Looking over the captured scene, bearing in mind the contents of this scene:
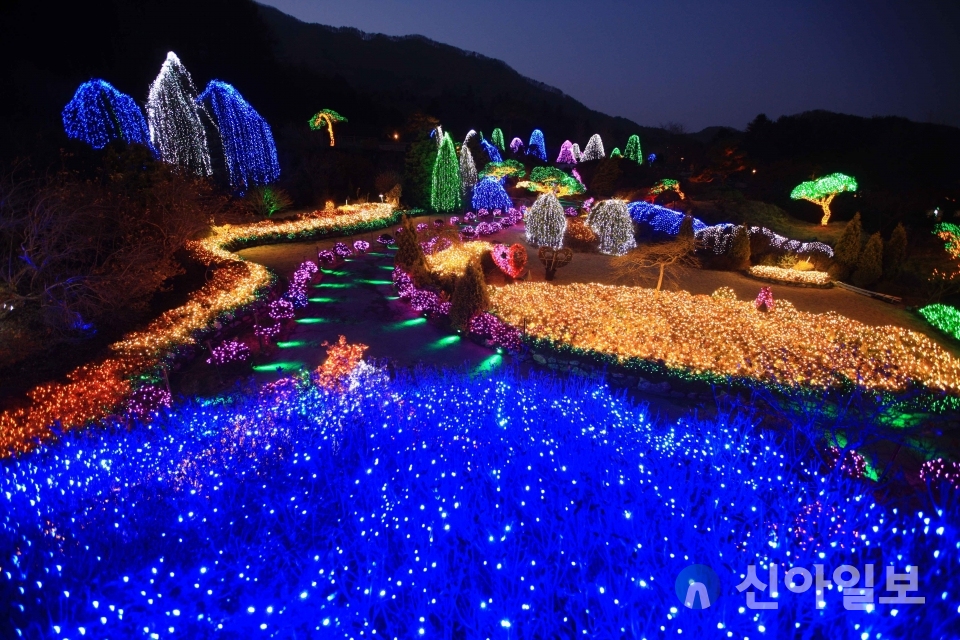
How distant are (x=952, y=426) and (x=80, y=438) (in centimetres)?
1402

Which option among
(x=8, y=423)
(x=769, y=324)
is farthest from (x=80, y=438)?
(x=769, y=324)

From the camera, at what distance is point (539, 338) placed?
1020 centimetres

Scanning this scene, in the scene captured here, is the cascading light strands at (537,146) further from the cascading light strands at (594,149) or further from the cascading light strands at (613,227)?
the cascading light strands at (613,227)

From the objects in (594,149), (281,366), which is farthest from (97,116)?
(594,149)

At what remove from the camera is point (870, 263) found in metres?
15.0

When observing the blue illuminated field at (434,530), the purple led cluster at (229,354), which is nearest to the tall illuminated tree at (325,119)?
the purple led cluster at (229,354)

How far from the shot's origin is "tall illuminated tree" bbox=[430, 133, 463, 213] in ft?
88.1

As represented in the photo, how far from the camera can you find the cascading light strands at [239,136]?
2323cm

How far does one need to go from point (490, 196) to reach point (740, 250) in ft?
42.6

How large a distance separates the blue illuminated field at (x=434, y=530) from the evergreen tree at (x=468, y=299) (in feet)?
14.0

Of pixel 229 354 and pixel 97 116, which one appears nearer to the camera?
pixel 229 354

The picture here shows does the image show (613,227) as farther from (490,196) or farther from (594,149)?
(594,149)

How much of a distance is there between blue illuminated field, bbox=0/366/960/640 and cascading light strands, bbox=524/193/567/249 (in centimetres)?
1040

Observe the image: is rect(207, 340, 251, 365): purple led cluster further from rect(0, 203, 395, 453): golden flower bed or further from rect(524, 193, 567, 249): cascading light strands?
rect(524, 193, 567, 249): cascading light strands
